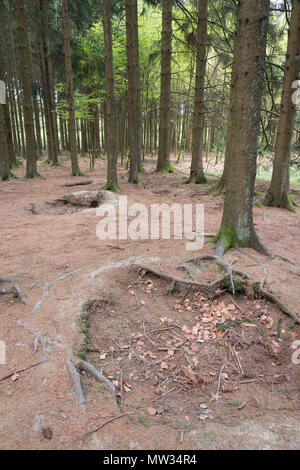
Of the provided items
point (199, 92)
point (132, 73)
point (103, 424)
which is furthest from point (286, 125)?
point (103, 424)

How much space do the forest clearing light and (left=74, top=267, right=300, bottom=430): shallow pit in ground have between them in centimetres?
161

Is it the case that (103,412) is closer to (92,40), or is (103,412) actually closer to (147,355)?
(147,355)

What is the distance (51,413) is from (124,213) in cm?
636

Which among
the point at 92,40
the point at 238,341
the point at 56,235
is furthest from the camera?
the point at 92,40

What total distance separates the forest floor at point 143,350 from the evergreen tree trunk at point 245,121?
0.65 m

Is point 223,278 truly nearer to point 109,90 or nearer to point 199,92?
point 109,90

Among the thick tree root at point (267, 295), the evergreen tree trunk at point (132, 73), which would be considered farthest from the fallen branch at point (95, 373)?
the evergreen tree trunk at point (132, 73)

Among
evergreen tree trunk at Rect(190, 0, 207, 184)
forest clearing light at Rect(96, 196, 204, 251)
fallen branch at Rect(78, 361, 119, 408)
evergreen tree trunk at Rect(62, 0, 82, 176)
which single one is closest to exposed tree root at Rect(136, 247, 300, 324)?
forest clearing light at Rect(96, 196, 204, 251)

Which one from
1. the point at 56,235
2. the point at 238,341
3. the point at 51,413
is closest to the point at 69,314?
the point at 51,413

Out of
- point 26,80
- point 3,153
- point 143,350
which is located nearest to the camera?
point 143,350

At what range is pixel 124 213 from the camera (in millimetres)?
8453

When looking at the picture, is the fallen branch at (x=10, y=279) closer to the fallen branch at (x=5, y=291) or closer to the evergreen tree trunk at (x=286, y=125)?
the fallen branch at (x=5, y=291)

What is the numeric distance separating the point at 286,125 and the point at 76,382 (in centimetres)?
850

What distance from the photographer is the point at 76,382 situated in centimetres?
282
